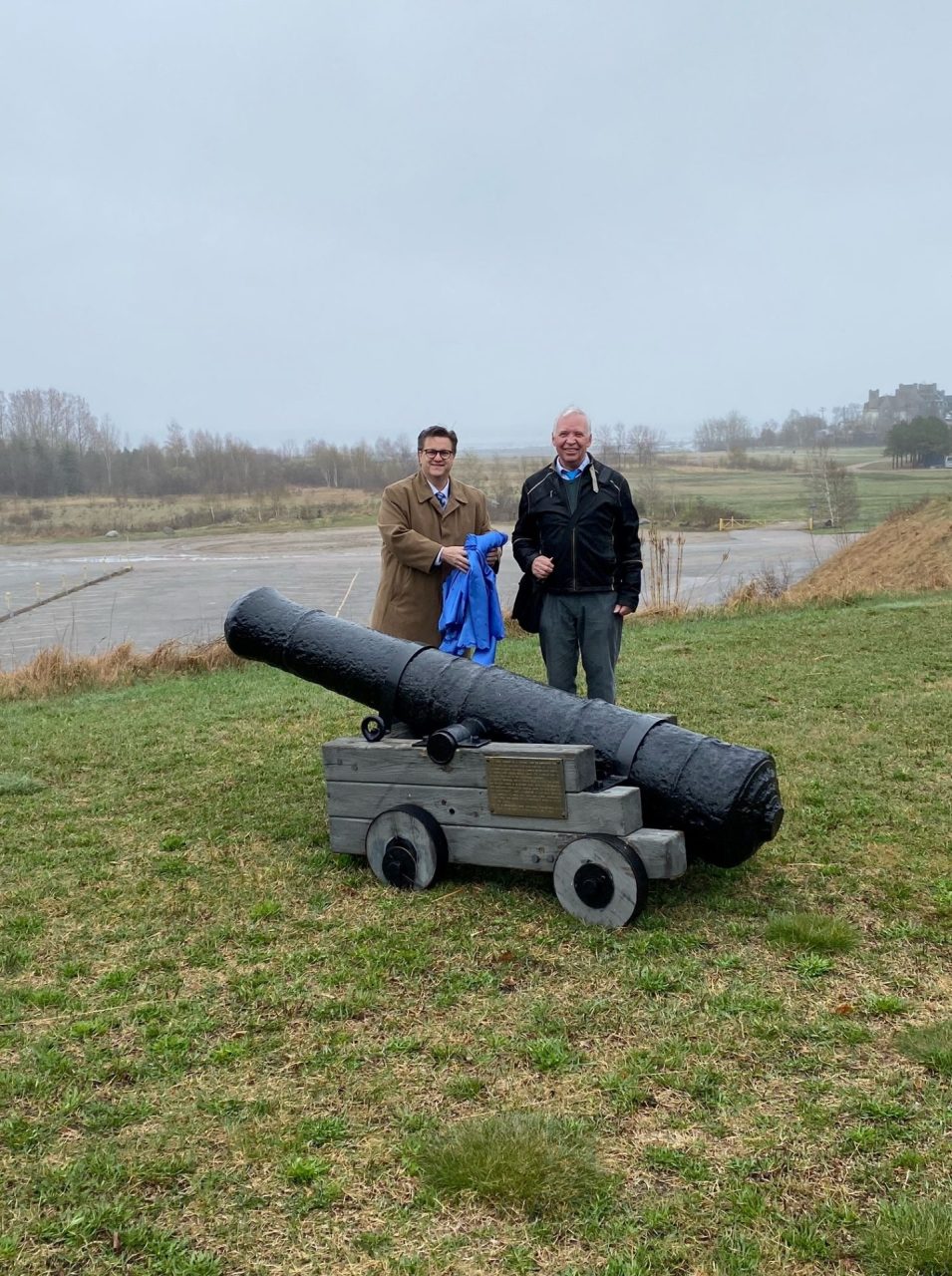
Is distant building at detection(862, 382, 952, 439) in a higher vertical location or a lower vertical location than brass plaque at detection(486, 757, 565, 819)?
higher

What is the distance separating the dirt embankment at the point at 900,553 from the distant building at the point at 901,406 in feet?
232

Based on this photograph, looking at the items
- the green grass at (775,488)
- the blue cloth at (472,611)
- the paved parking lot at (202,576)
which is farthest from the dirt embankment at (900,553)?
the blue cloth at (472,611)

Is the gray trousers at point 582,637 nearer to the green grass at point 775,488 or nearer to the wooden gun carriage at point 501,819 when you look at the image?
the wooden gun carriage at point 501,819

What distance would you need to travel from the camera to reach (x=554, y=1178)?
2.42 meters

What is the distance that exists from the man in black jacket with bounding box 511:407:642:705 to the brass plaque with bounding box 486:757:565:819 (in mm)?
1182

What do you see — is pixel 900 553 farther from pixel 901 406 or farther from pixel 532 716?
pixel 901 406

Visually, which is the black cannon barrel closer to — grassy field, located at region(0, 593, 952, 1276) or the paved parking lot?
grassy field, located at region(0, 593, 952, 1276)

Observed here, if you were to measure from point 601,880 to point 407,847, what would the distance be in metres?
0.82

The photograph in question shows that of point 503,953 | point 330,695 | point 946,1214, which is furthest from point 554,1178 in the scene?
point 330,695

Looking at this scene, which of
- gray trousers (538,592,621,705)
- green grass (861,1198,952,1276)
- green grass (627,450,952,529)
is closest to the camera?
green grass (861,1198,952,1276)

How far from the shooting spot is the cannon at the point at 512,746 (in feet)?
12.2

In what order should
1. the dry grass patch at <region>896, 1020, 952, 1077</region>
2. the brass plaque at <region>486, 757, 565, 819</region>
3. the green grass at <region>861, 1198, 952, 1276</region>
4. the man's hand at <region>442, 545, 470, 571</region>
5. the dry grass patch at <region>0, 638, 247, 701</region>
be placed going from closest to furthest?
1. the green grass at <region>861, 1198, 952, 1276</region>
2. the dry grass patch at <region>896, 1020, 952, 1077</region>
3. the brass plaque at <region>486, 757, 565, 819</region>
4. the man's hand at <region>442, 545, 470, 571</region>
5. the dry grass patch at <region>0, 638, 247, 701</region>

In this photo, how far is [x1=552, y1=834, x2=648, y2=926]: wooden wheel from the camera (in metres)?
3.65

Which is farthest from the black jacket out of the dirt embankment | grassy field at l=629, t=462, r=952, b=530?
grassy field at l=629, t=462, r=952, b=530
